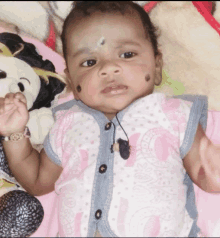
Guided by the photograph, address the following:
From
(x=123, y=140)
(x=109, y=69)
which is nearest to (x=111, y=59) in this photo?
(x=109, y=69)

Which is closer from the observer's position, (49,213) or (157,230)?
(157,230)

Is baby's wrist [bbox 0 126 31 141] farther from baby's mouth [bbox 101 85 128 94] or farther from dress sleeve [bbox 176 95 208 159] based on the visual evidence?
dress sleeve [bbox 176 95 208 159]

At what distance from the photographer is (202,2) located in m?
0.93

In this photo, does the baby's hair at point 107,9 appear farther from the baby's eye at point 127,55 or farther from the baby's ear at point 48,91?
the baby's ear at point 48,91

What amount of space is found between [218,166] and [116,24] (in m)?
0.56

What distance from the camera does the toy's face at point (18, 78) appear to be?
3.57 feet

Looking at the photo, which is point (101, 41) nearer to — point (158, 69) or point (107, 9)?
point (107, 9)

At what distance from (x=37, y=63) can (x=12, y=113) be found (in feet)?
0.79

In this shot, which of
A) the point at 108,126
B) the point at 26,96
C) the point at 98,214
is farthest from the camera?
the point at 26,96

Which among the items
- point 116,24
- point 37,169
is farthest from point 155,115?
point 37,169

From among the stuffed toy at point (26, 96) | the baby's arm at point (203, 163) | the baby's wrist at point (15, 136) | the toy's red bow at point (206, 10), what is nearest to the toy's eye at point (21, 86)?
the stuffed toy at point (26, 96)

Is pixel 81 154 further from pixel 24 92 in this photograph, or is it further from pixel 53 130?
pixel 24 92

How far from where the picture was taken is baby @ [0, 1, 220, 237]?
0.92 metres

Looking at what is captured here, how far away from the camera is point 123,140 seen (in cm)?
97
